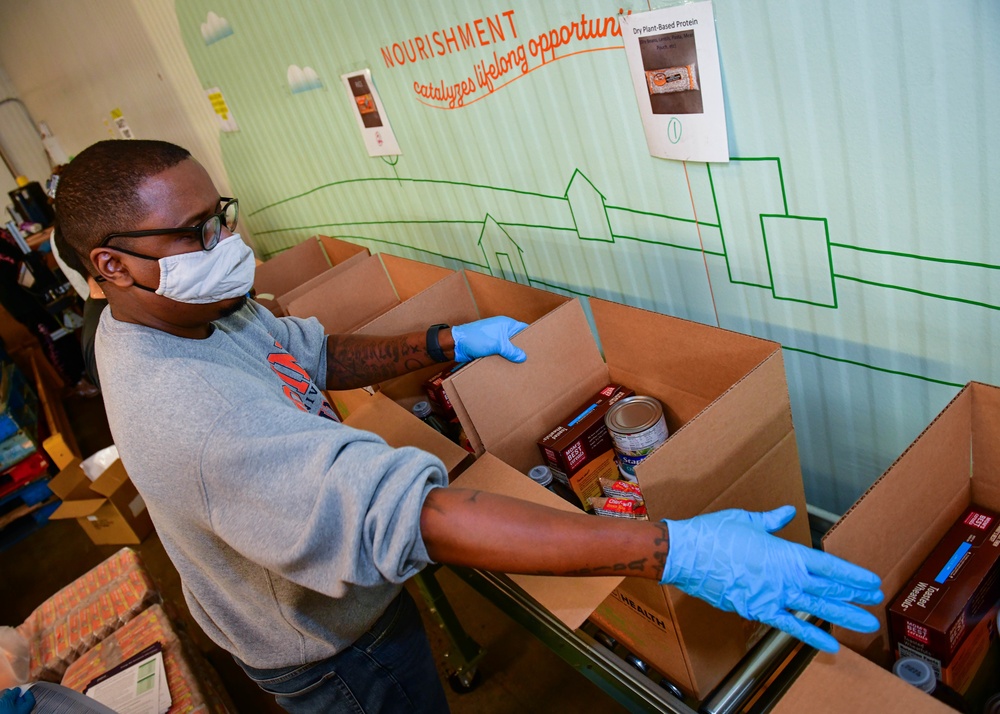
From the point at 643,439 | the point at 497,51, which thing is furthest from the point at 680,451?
the point at 497,51

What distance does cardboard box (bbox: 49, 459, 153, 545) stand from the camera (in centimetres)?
410

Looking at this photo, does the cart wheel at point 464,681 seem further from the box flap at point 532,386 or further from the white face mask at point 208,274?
the white face mask at point 208,274

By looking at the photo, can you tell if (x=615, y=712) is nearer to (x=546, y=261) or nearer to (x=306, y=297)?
(x=546, y=261)

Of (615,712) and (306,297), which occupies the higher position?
(306,297)

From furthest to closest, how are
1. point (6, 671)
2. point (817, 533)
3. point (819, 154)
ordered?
point (6, 671) < point (817, 533) < point (819, 154)

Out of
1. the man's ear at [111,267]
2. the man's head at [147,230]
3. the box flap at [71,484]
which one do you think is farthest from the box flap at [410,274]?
the box flap at [71,484]

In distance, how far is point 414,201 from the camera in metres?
2.96

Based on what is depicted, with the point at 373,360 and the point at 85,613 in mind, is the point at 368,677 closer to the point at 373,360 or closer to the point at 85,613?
the point at 373,360

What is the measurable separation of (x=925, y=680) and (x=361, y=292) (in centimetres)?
228

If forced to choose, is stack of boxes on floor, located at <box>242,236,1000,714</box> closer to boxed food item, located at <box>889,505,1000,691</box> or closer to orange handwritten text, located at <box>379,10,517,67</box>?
boxed food item, located at <box>889,505,1000,691</box>

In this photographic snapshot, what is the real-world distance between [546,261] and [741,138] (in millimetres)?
993

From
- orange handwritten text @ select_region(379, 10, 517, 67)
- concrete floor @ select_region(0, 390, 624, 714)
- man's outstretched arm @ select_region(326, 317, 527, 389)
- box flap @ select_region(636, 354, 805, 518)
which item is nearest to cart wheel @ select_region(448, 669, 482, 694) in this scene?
concrete floor @ select_region(0, 390, 624, 714)

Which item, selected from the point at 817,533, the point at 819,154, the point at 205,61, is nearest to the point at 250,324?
the point at 819,154

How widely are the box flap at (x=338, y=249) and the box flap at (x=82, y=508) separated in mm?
2078
